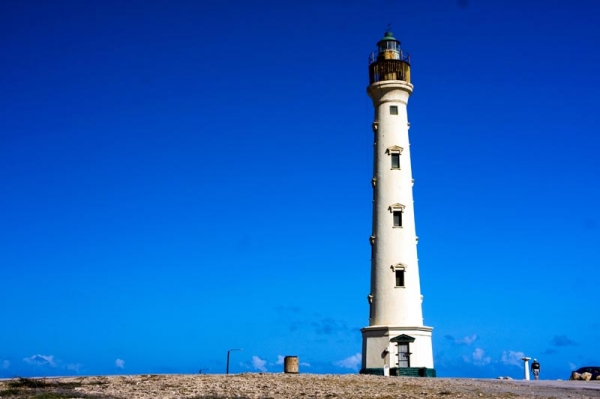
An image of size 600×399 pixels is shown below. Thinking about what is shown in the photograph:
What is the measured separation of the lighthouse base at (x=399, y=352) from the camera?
168ft

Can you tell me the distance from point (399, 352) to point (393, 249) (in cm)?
626

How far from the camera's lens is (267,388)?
32719mm

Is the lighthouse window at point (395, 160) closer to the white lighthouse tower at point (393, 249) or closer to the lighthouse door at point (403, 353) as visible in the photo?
the white lighthouse tower at point (393, 249)

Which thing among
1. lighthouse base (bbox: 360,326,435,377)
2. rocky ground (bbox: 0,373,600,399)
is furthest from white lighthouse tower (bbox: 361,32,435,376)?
rocky ground (bbox: 0,373,600,399)

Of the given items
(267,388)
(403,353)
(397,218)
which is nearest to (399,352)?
(403,353)

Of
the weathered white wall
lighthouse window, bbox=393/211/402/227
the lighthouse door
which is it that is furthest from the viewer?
lighthouse window, bbox=393/211/402/227

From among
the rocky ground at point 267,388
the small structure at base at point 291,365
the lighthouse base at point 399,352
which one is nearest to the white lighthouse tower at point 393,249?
the lighthouse base at point 399,352

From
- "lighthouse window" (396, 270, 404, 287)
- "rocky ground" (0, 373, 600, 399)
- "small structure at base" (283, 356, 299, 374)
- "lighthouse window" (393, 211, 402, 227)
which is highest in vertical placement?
"lighthouse window" (393, 211, 402, 227)

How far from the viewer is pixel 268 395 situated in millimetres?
29969

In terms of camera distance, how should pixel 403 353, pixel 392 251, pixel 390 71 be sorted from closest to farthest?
1. pixel 403 353
2. pixel 392 251
3. pixel 390 71

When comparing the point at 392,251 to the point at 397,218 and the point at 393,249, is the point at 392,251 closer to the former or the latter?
the point at 393,249

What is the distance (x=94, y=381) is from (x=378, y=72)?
2983 centimetres

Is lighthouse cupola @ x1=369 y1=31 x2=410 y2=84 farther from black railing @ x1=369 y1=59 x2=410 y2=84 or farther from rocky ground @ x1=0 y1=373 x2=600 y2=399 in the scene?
rocky ground @ x1=0 y1=373 x2=600 y2=399

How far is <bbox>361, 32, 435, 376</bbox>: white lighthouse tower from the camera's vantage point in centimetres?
5159
